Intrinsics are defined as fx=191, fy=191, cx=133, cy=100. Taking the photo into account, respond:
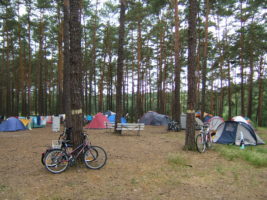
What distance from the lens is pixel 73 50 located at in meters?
5.24

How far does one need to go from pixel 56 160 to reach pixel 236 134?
7995mm

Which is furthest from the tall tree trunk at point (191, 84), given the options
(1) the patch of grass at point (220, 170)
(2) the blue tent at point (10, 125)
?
(2) the blue tent at point (10, 125)

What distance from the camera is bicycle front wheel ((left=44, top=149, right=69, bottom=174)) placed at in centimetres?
476

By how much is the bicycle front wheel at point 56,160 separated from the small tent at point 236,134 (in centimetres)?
749

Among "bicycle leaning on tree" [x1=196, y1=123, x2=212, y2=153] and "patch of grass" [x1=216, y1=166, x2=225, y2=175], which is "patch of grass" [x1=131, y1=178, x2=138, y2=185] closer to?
"patch of grass" [x1=216, y1=166, x2=225, y2=175]

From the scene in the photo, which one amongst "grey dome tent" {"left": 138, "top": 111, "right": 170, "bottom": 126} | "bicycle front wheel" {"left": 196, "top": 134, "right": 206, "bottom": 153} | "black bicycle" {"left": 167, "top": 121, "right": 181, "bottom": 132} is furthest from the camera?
"grey dome tent" {"left": 138, "top": 111, "right": 170, "bottom": 126}

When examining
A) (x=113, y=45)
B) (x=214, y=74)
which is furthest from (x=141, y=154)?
(x=214, y=74)

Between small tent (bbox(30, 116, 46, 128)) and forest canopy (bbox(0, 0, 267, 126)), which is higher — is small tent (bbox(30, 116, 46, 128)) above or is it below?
below

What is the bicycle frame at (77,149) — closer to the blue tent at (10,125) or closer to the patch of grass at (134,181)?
the patch of grass at (134,181)

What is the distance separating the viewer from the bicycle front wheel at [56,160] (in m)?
4.76

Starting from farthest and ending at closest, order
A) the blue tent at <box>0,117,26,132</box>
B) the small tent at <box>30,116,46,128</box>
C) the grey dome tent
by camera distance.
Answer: the grey dome tent
the small tent at <box>30,116,46,128</box>
the blue tent at <box>0,117,26,132</box>

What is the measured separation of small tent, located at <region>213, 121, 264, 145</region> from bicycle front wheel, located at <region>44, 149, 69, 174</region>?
24.6 feet

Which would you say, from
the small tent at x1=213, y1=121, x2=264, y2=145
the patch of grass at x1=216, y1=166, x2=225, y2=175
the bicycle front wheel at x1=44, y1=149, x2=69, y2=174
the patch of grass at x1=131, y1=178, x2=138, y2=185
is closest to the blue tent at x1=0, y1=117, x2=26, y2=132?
the bicycle front wheel at x1=44, y1=149, x2=69, y2=174

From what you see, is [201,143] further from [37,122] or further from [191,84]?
[37,122]
